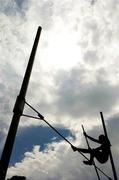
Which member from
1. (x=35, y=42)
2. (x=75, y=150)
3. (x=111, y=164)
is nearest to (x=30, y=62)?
(x=35, y=42)

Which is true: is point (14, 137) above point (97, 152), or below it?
below

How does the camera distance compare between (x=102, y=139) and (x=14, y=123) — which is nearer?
(x=14, y=123)

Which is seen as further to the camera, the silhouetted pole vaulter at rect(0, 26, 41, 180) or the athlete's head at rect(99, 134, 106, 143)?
the athlete's head at rect(99, 134, 106, 143)

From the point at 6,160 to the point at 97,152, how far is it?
8312mm

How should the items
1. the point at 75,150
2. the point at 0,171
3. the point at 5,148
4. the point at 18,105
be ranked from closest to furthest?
the point at 0,171, the point at 5,148, the point at 18,105, the point at 75,150

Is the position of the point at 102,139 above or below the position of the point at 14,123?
above

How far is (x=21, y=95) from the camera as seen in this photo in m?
6.91

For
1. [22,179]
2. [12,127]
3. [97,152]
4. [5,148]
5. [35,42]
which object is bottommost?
[22,179]

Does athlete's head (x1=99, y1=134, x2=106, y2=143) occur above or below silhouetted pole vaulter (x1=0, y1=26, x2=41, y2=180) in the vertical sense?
above

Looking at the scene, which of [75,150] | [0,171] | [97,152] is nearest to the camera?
[0,171]

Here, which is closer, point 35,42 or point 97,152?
point 35,42

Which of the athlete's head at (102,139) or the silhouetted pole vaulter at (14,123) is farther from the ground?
the athlete's head at (102,139)

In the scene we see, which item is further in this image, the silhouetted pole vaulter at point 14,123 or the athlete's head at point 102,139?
the athlete's head at point 102,139

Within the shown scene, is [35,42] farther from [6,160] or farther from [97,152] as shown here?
[97,152]
